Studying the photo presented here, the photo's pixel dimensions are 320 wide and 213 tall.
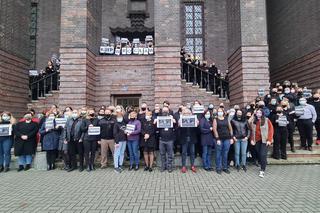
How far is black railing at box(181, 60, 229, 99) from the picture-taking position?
1567 centimetres

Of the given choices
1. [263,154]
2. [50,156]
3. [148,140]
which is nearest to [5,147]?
[50,156]

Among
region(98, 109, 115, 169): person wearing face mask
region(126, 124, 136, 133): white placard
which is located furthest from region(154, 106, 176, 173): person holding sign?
region(98, 109, 115, 169): person wearing face mask

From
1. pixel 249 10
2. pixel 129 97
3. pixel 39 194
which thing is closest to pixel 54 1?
pixel 129 97

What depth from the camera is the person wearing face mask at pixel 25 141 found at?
34.4ft

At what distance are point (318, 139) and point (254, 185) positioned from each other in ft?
18.0

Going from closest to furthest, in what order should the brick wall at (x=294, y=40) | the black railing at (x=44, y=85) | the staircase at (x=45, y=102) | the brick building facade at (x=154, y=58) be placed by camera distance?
the brick building facade at (x=154, y=58), the staircase at (x=45, y=102), the brick wall at (x=294, y=40), the black railing at (x=44, y=85)

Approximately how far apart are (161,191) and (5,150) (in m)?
6.24

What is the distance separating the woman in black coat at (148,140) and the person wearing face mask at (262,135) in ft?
10.5

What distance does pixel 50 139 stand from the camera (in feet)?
34.6

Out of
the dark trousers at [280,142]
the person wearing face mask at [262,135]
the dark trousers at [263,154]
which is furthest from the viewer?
the dark trousers at [280,142]

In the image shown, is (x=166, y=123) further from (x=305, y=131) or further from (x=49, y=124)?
(x=305, y=131)

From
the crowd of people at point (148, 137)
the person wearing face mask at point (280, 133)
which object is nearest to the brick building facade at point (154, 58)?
the person wearing face mask at point (280, 133)

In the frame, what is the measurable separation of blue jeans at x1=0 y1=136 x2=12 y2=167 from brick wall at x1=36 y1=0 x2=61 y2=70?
1173cm

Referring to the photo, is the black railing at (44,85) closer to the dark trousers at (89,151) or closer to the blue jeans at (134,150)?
the dark trousers at (89,151)
